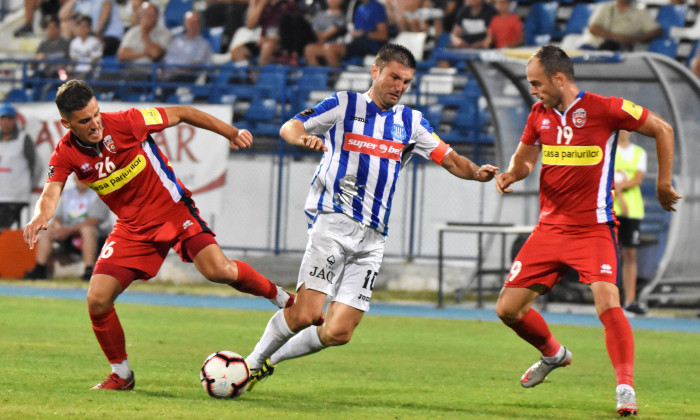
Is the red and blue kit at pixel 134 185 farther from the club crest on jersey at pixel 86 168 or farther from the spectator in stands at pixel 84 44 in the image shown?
the spectator in stands at pixel 84 44

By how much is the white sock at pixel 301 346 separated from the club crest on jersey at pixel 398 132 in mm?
1351

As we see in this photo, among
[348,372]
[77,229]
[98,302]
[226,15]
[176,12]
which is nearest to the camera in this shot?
[98,302]

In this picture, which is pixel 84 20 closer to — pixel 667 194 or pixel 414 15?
pixel 414 15

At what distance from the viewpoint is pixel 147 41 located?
21.1 m

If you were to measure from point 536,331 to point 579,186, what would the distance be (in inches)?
39.2

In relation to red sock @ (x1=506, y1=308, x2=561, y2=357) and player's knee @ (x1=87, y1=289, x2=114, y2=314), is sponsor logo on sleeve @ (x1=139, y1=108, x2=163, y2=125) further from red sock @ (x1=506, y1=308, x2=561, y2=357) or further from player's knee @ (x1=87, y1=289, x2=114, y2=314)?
red sock @ (x1=506, y1=308, x2=561, y2=357)

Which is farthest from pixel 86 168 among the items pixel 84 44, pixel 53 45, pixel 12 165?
pixel 53 45

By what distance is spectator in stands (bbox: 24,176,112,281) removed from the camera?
56.0 feet

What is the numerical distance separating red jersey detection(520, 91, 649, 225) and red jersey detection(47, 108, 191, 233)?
8.11 feet

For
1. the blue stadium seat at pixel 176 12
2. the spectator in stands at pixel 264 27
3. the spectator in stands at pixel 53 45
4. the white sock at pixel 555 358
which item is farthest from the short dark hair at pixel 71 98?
the blue stadium seat at pixel 176 12

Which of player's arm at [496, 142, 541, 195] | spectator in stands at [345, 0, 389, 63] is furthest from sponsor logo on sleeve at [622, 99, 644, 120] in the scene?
spectator in stands at [345, 0, 389, 63]

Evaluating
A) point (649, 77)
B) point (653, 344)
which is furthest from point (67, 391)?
point (649, 77)

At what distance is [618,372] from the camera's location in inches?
258

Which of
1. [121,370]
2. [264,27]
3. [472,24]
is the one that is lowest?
[121,370]
